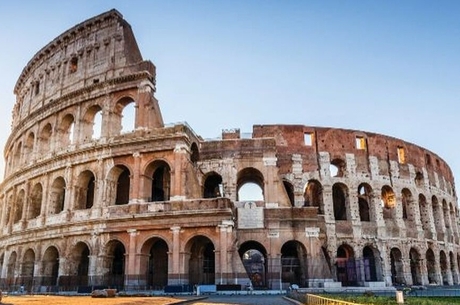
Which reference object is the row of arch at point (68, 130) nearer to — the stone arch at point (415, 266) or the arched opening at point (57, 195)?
the arched opening at point (57, 195)

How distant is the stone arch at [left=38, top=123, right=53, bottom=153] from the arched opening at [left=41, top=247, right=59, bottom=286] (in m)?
7.06

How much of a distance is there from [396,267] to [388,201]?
461cm

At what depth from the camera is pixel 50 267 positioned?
80.7 ft

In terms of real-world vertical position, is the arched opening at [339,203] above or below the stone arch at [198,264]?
above

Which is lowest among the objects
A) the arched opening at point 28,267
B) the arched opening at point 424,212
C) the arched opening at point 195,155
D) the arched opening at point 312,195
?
the arched opening at point 28,267

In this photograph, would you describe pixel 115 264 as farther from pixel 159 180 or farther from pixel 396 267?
pixel 396 267

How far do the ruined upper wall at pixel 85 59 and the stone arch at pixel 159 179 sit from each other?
18.6 feet

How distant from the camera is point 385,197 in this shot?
29.8m

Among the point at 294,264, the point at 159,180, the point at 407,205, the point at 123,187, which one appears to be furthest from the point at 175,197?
the point at 407,205

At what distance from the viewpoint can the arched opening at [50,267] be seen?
2417 cm

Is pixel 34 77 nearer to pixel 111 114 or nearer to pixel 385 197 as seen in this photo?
pixel 111 114

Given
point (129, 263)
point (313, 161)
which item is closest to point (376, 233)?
point (313, 161)

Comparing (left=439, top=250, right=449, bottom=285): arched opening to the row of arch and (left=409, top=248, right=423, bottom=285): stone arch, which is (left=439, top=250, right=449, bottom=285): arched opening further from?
the row of arch

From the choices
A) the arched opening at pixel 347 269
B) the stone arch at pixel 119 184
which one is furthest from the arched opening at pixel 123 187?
the arched opening at pixel 347 269
